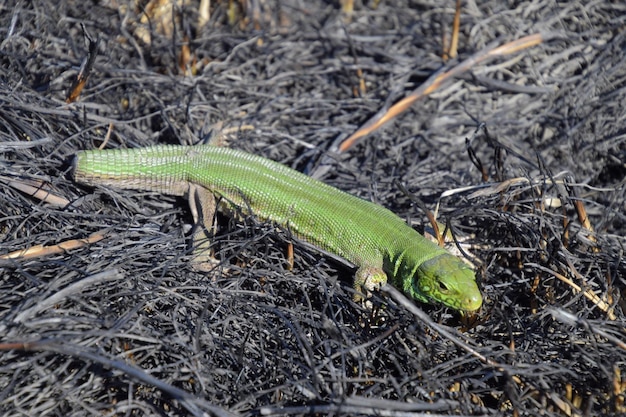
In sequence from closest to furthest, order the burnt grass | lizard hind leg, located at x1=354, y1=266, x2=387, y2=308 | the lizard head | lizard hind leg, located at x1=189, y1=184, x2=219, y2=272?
the burnt grass < the lizard head < lizard hind leg, located at x1=189, y1=184, x2=219, y2=272 < lizard hind leg, located at x1=354, y1=266, x2=387, y2=308

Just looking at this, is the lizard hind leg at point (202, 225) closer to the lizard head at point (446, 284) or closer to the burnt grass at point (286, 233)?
the burnt grass at point (286, 233)

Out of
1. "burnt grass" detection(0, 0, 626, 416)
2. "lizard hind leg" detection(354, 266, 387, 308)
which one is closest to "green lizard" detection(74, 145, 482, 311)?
"lizard hind leg" detection(354, 266, 387, 308)

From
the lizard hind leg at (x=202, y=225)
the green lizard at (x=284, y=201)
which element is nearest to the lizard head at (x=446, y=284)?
the green lizard at (x=284, y=201)

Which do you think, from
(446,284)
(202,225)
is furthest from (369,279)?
(202,225)

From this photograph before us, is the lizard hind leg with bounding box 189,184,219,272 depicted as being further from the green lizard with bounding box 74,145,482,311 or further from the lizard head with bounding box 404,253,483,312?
the lizard head with bounding box 404,253,483,312

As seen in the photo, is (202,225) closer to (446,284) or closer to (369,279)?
(369,279)

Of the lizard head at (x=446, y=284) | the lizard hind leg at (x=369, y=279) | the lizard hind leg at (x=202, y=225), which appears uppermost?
the lizard hind leg at (x=202, y=225)
